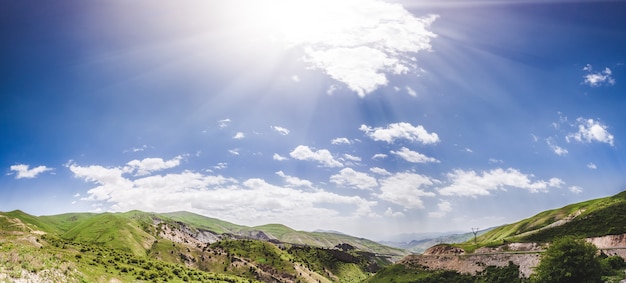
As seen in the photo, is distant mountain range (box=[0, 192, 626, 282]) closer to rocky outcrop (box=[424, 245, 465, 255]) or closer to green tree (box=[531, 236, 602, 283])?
rocky outcrop (box=[424, 245, 465, 255])

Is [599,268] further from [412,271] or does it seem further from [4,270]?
[4,270]

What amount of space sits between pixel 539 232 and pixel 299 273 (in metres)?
103

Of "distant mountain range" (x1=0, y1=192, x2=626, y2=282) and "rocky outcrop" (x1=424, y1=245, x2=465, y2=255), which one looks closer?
"distant mountain range" (x1=0, y1=192, x2=626, y2=282)

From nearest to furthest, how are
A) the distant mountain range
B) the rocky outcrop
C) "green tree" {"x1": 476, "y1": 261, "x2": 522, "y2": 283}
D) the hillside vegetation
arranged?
1. the hillside vegetation
2. the distant mountain range
3. "green tree" {"x1": 476, "y1": 261, "x2": 522, "y2": 283}
4. the rocky outcrop

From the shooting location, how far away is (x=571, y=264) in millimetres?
55469

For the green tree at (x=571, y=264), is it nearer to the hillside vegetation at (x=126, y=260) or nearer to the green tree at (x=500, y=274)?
the green tree at (x=500, y=274)

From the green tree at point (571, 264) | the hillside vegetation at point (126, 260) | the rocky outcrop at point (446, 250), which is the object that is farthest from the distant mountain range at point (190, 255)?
the green tree at point (571, 264)

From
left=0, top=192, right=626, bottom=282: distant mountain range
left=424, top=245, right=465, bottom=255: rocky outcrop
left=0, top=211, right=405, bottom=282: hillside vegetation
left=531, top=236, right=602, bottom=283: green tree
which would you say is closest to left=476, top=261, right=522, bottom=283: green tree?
left=0, top=192, right=626, bottom=282: distant mountain range

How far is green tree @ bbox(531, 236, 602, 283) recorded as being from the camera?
5481 centimetres

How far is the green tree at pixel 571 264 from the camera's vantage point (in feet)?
180

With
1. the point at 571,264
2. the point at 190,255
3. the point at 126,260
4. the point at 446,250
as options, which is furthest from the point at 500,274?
the point at 190,255

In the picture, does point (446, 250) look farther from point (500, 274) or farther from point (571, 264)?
point (571, 264)

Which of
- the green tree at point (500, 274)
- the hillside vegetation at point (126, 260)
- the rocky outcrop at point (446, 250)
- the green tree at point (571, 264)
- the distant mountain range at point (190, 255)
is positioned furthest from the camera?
the rocky outcrop at point (446, 250)

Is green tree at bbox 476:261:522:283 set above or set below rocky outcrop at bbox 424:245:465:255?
below
